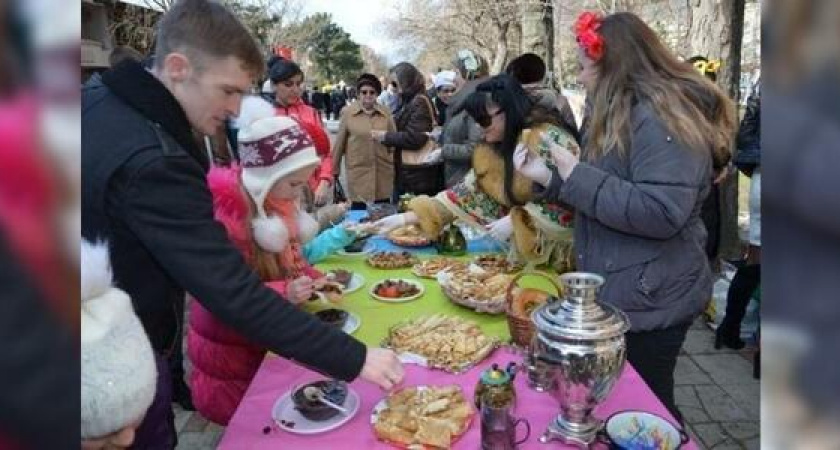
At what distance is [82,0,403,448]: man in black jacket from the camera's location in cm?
112

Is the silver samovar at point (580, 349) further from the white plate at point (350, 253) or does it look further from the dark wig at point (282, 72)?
the dark wig at point (282, 72)

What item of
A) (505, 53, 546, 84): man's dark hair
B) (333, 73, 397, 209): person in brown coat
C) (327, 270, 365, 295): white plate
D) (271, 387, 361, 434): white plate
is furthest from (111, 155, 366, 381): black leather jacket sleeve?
(333, 73, 397, 209): person in brown coat

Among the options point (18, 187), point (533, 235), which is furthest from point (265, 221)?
point (18, 187)

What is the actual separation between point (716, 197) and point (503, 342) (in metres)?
2.75

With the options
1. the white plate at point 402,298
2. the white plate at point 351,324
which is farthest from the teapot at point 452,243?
the white plate at point 351,324

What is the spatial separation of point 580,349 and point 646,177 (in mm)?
663

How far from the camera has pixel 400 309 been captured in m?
2.12

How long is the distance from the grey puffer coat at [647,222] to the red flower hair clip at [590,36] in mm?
216

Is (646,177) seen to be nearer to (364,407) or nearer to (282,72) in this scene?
(364,407)

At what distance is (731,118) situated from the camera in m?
1.83

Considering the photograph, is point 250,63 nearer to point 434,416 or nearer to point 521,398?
point 434,416

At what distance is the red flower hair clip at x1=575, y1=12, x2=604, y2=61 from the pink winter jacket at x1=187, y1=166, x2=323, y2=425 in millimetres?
1099

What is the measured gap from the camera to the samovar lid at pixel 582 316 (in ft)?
3.82

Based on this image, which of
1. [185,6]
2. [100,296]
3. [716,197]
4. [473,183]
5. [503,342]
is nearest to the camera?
[100,296]
